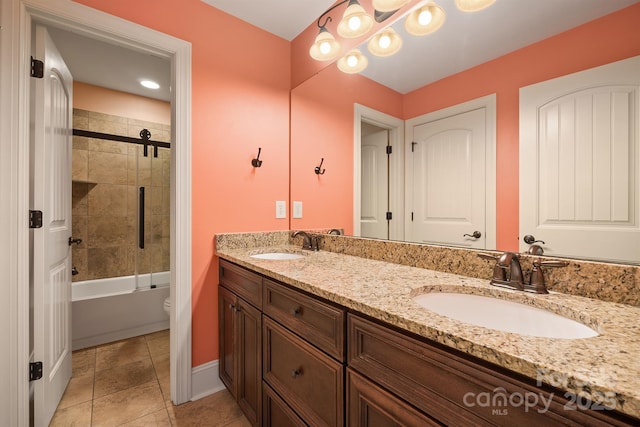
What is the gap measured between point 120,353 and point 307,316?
2.04 meters

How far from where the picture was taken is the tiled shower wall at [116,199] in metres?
2.74

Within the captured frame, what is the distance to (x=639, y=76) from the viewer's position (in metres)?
0.70

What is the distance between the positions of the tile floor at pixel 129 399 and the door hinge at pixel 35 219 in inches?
40.4

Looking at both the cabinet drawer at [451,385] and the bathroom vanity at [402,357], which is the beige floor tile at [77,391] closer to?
the bathroom vanity at [402,357]

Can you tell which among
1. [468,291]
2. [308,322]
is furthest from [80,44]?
[468,291]

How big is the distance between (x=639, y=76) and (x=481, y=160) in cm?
42

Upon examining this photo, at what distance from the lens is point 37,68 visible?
1.31m

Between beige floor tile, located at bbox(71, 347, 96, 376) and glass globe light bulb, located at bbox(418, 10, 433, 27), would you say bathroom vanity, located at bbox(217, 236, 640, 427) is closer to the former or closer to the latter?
glass globe light bulb, located at bbox(418, 10, 433, 27)

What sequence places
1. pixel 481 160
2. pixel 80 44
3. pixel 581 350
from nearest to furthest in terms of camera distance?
1. pixel 581 350
2. pixel 481 160
3. pixel 80 44

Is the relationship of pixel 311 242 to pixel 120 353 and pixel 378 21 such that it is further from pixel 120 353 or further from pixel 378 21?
pixel 120 353

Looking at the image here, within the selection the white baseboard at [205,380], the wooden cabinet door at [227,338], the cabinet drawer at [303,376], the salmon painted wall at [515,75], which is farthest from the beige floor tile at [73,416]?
the salmon painted wall at [515,75]

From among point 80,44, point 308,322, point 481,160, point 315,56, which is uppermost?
point 80,44

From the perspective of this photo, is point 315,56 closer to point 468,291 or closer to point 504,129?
point 504,129

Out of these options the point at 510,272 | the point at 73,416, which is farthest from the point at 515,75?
the point at 73,416
